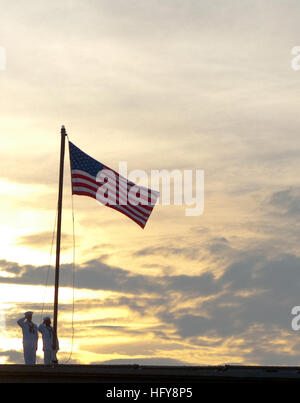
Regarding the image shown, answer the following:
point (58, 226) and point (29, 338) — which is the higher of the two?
point (58, 226)

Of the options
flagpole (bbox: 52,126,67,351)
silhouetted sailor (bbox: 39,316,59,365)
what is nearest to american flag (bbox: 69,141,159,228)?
flagpole (bbox: 52,126,67,351)

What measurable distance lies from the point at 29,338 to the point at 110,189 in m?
7.16

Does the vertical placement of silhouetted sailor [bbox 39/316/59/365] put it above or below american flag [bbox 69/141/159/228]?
below

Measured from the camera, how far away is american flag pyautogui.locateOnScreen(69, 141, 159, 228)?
38.0m

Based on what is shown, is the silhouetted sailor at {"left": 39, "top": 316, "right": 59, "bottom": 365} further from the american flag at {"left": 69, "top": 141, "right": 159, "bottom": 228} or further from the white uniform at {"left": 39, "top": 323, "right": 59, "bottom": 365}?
the american flag at {"left": 69, "top": 141, "right": 159, "bottom": 228}

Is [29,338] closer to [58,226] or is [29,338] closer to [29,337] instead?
[29,337]

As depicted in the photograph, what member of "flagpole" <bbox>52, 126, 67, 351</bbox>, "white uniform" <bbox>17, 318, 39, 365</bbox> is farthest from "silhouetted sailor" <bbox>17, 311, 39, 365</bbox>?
"flagpole" <bbox>52, 126, 67, 351</bbox>

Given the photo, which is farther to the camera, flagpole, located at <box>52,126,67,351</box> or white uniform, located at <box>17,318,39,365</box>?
white uniform, located at <box>17,318,39,365</box>

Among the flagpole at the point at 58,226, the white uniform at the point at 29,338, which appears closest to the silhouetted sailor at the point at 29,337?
the white uniform at the point at 29,338

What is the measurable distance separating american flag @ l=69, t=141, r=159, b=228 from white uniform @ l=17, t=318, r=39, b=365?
6008mm

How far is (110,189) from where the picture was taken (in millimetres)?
37906

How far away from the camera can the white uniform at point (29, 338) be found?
1545 inches

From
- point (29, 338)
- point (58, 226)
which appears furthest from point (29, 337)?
point (58, 226)
